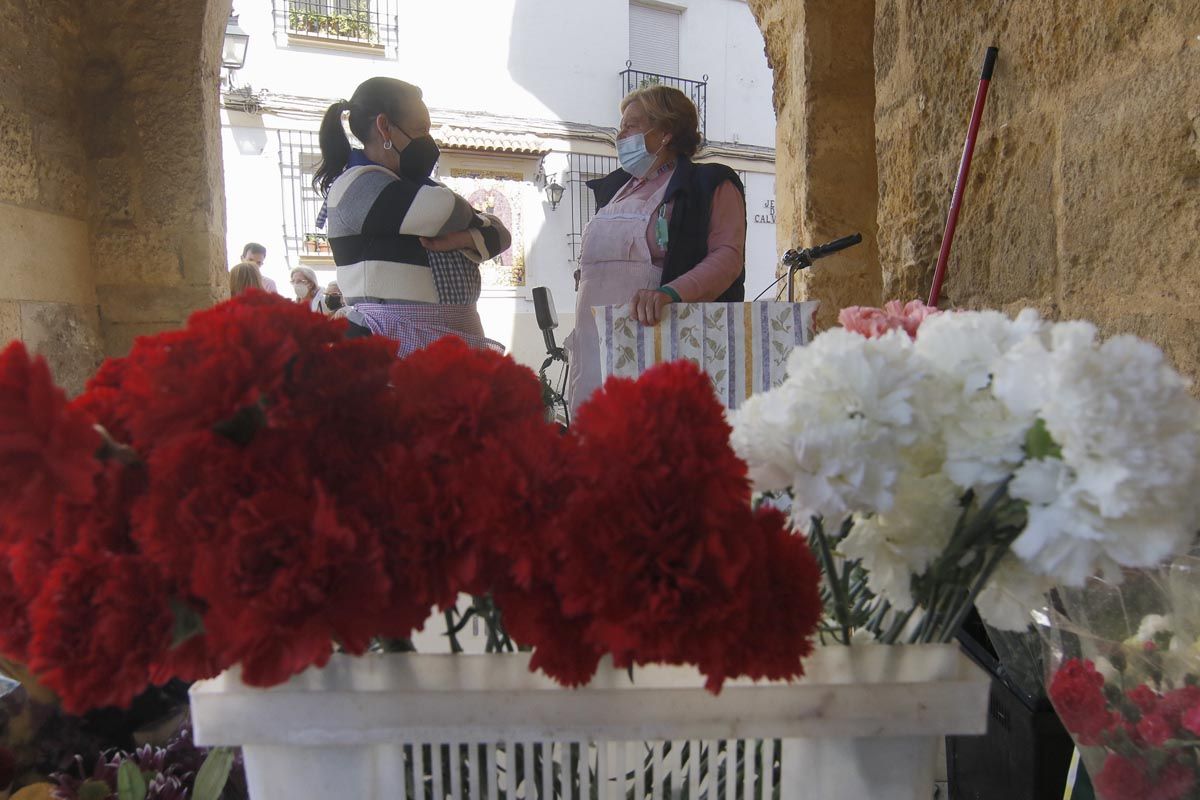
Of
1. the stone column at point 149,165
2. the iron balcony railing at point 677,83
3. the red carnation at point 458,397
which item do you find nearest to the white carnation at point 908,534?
the red carnation at point 458,397

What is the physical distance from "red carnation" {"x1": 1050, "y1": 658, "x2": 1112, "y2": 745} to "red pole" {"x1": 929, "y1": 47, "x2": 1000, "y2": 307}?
1137 millimetres

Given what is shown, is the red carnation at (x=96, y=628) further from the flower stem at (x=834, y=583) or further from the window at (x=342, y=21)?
the window at (x=342, y=21)

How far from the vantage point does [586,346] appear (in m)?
2.23

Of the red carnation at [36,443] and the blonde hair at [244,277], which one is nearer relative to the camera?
the red carnation at [36,443]

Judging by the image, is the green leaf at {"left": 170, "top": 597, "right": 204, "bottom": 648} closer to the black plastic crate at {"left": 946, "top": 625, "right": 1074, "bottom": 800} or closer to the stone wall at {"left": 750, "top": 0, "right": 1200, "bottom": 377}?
the black plastic crate at {"left": 946, "top": 625, "right": 1074, "bottom": 800}

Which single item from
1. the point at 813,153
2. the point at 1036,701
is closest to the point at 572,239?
the point at 813,153

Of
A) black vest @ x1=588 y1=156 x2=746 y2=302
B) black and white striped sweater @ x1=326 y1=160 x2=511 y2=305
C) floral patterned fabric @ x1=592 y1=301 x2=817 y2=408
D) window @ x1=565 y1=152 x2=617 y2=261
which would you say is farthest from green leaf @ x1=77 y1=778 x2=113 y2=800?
window @ x1=565 y1=152 x2=617 y2=261

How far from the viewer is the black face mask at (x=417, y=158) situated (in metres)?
2.15

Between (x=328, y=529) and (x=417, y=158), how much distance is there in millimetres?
1952

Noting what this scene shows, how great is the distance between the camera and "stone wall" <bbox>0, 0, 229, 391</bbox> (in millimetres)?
2109

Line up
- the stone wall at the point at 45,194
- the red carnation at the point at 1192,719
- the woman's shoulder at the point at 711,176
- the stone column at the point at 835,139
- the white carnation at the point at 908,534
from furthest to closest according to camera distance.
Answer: the stone column at the point at 835,139, the woman's shoulder at the point at 711,176, the stone wall at the point at 45,194, the red carnation at the point at 1192,719, the white carnation at the point at 908,534

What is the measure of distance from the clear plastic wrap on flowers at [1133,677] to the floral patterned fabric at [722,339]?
115 cm

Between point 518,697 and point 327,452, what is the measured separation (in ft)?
0.57

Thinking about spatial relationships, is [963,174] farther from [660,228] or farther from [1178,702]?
[1178,702]
